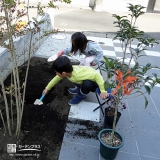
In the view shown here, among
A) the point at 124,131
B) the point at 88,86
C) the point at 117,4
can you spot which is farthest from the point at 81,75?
the point at 117,4

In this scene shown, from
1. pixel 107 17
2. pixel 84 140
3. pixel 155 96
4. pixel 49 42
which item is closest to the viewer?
pixel 84 140

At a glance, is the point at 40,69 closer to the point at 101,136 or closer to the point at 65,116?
the point at 65,116

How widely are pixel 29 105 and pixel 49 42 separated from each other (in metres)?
2.78

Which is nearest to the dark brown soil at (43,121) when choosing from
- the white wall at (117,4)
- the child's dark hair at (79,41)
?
the child's dark hair at (79,41)

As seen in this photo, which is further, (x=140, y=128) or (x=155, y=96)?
(x=155, y=96)

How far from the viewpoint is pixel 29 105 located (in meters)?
2.52

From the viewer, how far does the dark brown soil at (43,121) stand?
1.97 meters

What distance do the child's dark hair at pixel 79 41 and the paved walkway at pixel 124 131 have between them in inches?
29.4

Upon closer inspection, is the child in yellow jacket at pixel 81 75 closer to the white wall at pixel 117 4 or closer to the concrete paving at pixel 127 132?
the concrete paving at pixel 127 132

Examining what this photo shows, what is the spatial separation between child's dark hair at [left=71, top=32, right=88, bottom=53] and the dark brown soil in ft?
2.15

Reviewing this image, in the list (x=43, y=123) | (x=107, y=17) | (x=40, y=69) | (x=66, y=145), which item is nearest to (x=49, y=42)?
(x=40, y=69)

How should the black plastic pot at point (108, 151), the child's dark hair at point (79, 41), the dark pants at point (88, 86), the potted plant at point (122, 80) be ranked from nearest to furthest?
the potted plant at point (122, 80) < the black plastic pot at point (108, 151) < the dark pants at point (88, 86) < the child's dark hair at point (79, 41)

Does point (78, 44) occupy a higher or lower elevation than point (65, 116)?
higher

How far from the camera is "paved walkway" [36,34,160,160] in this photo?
204 centimetres
